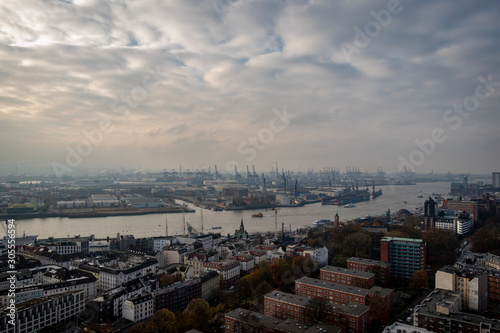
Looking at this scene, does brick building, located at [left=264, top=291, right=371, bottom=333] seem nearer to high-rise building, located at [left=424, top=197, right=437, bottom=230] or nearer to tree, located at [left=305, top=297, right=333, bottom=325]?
tree, located at [left=305, top=297, right=333, bottom=325]

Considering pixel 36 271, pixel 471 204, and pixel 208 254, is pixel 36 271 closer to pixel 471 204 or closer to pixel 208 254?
pixel 208 254

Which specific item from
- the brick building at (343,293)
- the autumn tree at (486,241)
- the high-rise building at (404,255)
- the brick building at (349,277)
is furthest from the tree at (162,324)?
the autumn tree at (486,241)

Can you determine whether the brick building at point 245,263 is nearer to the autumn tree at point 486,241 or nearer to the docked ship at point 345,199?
the autumn tree at point 486,241

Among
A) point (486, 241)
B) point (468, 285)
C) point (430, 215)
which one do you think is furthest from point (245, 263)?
point (430, 215)

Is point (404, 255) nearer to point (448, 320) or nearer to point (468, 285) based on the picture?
point (468, 285)

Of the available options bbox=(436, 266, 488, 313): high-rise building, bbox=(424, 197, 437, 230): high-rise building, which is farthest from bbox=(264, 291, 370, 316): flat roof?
bbox=(424, 197, 437, 230): high-rise building

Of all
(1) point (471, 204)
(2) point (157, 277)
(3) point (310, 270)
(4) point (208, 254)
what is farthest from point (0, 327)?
(1) point (471, 204)
